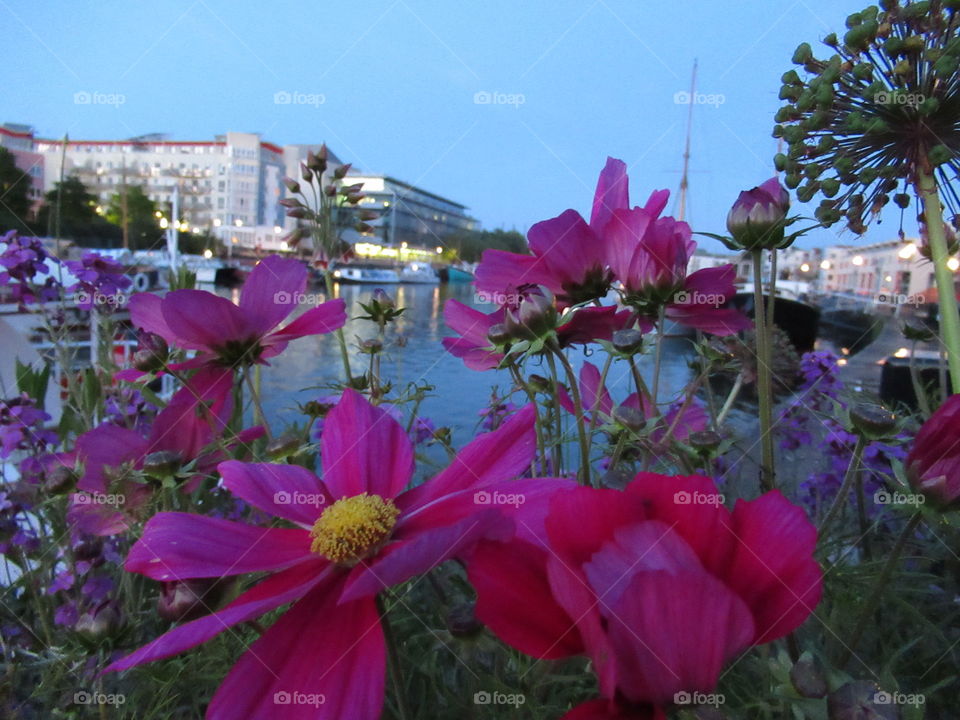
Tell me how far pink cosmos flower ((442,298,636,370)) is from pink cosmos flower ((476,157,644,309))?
0.8 inches

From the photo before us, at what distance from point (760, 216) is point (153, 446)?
18.9 inches

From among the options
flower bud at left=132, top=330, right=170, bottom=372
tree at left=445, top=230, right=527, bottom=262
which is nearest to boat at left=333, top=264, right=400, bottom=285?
tree at left=445, top=230, right=527, bottom=262

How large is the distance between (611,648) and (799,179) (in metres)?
0.66

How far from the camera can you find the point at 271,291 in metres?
0.45

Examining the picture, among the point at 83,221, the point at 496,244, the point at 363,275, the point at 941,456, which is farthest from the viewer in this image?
the point at 83,221

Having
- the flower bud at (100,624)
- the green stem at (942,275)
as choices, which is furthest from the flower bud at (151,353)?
the green stem at (942,275)

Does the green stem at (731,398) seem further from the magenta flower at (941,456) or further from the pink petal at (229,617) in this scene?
the pink petal at (229,617)

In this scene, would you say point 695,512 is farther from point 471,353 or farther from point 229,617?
point 471,353

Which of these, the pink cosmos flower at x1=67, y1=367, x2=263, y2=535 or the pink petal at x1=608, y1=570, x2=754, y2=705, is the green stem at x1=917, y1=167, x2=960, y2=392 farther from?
the pink cosmos flower at x1=67, y1=367, x2=263, y2=535

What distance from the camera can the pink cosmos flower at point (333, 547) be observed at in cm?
21

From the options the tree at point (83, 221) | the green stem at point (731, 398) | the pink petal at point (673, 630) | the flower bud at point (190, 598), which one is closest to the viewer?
the pink petal at point (673, 630)

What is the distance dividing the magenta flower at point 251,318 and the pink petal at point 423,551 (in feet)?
0.83

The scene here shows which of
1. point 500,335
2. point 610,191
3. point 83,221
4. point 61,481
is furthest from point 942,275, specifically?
point 83,221

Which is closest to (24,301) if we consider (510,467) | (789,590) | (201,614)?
(201,614)
